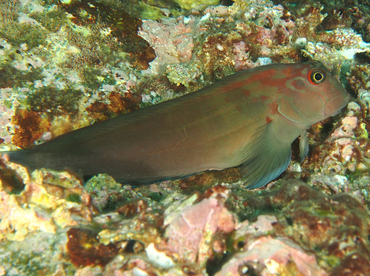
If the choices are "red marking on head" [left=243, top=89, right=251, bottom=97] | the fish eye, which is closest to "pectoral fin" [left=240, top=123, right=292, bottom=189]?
"red marking on head" [left=243, top=89, right=251, bottom=97]

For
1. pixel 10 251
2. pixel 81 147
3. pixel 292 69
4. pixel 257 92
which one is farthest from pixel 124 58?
pixel 10 251

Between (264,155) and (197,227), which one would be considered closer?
(197,227)

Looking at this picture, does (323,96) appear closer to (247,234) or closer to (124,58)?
(247,234)

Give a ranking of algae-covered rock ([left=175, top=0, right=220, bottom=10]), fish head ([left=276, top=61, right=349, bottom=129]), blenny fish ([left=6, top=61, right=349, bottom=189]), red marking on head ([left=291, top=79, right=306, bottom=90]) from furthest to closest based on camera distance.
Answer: algae-covered rock ([left=175, top=0, right=220, bottom=10]) < red marking on head ([left=291, top=79, right=306, bottom=90]) < fish head ([left=276, top=61, right=349, bottom=129]) < blenny fish ([left=6, top=61, right=349, bottom=189])

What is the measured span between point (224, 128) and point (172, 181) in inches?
42.8

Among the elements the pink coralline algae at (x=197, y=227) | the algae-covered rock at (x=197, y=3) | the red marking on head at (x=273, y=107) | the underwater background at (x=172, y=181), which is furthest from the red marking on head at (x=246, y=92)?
the algae-covered rock at (x=197, y=3)

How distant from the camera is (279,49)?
382cm

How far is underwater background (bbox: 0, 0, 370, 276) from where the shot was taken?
1435 mm

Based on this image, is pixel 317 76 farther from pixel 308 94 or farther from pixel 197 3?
pixel 197 3

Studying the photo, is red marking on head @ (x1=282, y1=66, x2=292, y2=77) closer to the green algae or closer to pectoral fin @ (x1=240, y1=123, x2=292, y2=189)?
pectoral fin @ (x1=240, y1=123, x2=292, y2=189)

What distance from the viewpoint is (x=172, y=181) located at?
332 centimetres

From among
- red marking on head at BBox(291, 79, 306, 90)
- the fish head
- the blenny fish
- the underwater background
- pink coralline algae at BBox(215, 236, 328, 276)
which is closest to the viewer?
pink coralline algae at BBox(215, 236, 328, 276)

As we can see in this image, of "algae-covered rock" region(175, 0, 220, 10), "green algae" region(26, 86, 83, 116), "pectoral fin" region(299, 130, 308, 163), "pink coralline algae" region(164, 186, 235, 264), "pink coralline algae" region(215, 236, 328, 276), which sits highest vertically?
"algae-covered rock" region(175, 0, 220, 10)

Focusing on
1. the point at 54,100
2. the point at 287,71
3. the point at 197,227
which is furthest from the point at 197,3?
the point at 197,227
